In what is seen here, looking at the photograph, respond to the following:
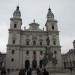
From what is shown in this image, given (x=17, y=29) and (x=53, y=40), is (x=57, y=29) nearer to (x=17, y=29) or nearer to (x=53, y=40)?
(x=53, y=40)

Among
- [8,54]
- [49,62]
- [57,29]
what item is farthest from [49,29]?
[49,62]

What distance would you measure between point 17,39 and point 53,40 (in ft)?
43.6

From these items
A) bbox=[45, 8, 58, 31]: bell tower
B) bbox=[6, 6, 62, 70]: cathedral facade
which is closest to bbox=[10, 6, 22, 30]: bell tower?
bbox=[6, 6, 62, 70]: cathedral facade

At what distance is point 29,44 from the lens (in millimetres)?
57562

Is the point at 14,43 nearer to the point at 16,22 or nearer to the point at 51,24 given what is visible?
the point at 16,22

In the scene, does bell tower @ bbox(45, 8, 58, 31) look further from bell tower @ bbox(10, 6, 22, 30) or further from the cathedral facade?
bell tower @ bbox(10, 6, 22, 30)

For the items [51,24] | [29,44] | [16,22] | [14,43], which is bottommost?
[29,44]

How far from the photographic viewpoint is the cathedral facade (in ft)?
178

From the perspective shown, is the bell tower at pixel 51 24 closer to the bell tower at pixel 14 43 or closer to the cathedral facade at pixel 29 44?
the cathedral facade at pixel 29 44

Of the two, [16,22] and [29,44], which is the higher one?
[16,22]

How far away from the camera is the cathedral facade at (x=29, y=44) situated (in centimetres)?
5423

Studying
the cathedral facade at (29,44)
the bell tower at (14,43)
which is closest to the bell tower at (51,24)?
the cathedral facade at (29,44)

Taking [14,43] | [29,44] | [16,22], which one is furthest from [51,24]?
[14,43]

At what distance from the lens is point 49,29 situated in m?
59.8
